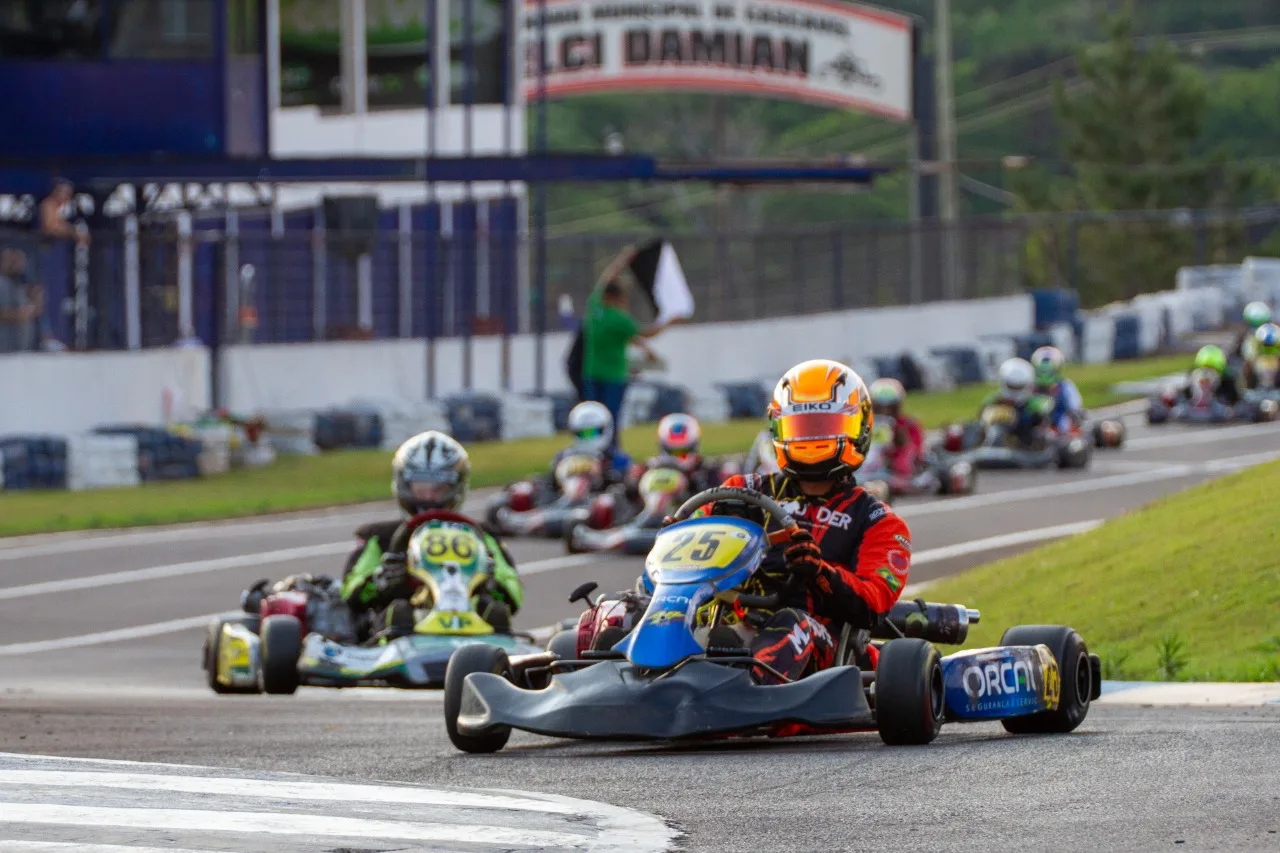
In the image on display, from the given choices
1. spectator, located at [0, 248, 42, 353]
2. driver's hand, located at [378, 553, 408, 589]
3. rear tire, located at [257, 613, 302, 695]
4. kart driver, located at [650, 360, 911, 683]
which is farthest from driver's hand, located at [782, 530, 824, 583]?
spectator, located at [0, 248, 42, 353]

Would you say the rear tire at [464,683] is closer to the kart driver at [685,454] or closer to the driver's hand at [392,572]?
the driver's hand at [392,572]

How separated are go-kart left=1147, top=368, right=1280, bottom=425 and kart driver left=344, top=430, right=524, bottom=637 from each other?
16.6 metres

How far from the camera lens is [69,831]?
20.8 ft

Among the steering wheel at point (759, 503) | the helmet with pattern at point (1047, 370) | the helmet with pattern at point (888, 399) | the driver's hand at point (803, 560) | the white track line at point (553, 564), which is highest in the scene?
the helmet with pattern at point (1047, 370)

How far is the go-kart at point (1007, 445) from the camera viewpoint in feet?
79.5

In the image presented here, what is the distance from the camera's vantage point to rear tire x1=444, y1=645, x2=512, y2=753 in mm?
8859

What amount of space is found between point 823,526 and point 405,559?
3647 millimetres

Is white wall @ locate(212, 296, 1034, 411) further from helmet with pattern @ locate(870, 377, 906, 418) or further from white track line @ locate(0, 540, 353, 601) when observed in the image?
white track line @ locate(0, 540, 353, 601)

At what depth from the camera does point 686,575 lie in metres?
8.61

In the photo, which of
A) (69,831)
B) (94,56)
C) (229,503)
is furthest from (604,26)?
(69,831)

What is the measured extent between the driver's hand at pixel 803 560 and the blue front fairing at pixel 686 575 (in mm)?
87

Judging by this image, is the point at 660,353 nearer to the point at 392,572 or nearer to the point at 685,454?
the point at 685,454

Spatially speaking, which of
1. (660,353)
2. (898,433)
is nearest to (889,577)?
(898,433)

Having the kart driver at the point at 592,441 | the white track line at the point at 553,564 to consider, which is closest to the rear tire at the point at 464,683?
the white track line at the point at 553,564
